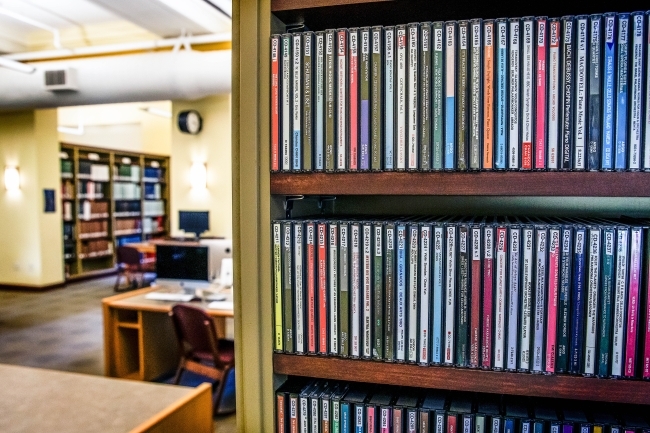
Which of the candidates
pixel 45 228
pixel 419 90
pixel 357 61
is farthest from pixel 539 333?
pixel 45 228

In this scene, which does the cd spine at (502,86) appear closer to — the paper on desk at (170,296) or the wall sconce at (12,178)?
the paper on desk at (170,296)

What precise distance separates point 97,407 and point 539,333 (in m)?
1.10

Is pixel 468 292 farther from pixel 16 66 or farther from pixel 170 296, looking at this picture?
pixel 16 66

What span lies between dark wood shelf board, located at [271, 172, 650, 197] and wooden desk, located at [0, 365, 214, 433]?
69 cm

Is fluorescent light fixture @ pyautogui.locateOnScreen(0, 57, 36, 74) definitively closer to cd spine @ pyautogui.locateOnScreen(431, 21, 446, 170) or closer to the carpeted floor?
the carpeted floor

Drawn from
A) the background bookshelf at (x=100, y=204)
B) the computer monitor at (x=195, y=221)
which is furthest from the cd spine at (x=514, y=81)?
the background bookshelf at (x=100, y=204)

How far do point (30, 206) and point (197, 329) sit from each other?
19.1 ft

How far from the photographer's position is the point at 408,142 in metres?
0.98

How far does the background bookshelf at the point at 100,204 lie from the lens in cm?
861

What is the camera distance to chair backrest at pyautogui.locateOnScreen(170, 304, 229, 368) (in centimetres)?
335

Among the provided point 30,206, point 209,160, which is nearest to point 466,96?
point 209,160

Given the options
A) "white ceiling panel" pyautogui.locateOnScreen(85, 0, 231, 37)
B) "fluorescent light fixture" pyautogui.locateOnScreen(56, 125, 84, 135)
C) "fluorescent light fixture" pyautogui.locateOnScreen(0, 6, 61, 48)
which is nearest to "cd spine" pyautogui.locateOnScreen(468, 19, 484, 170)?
"white ceiling panel" pyautogui.locateOnScreen(85, 0, 231, 37)

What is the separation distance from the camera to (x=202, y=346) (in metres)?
3.54

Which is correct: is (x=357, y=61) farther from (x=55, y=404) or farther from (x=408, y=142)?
(x=55, y=404)
